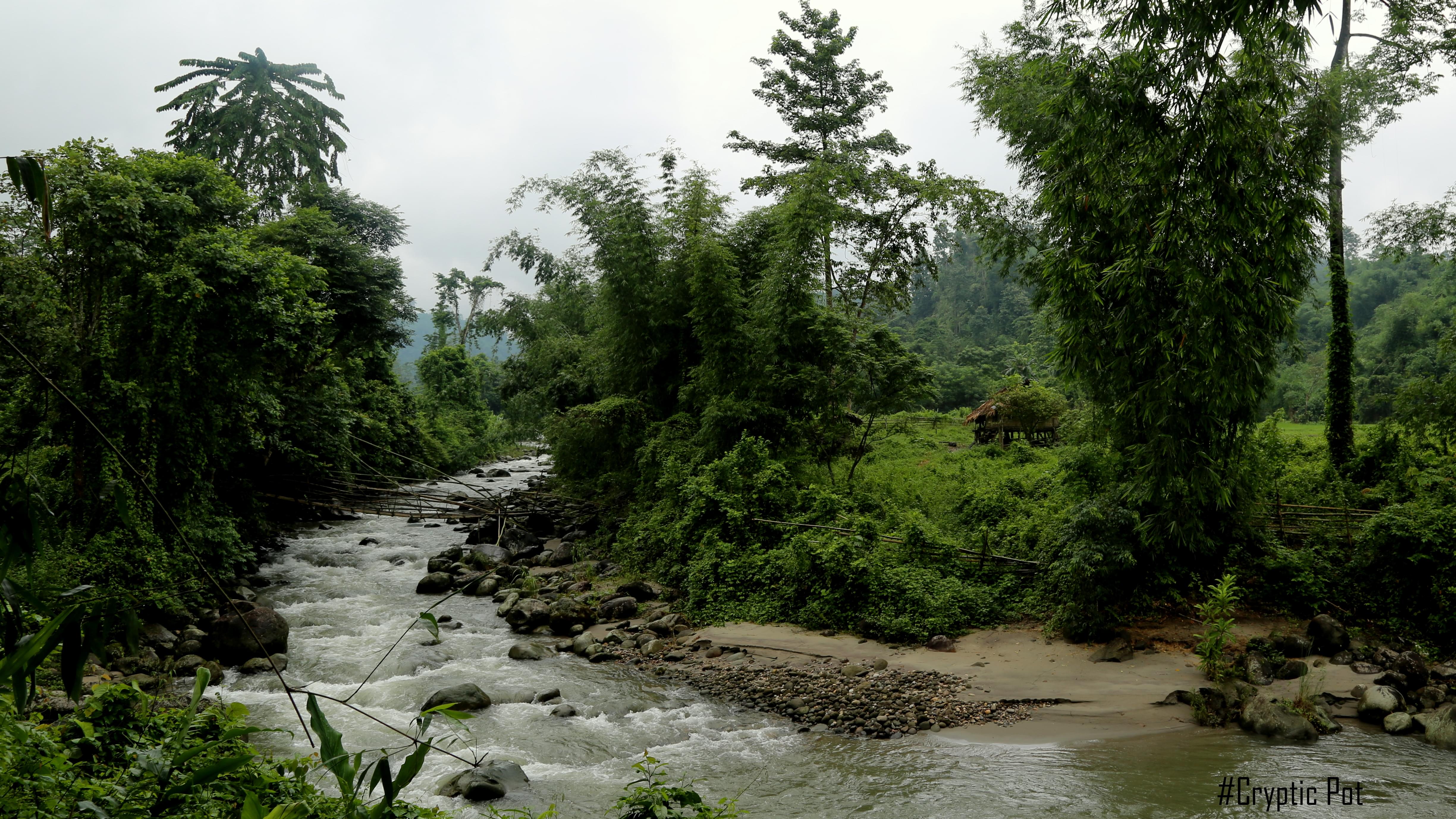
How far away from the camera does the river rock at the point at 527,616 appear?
11.2 m

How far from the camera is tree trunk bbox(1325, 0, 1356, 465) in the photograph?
37.0 feet

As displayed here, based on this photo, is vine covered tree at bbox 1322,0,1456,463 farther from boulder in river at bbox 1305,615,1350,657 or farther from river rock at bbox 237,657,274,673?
river rock at bbox 237,657,274,673

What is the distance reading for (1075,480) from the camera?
9664 mm

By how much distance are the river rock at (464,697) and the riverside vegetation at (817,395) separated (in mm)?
2435

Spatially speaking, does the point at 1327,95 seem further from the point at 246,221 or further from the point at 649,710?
the point at 246,221

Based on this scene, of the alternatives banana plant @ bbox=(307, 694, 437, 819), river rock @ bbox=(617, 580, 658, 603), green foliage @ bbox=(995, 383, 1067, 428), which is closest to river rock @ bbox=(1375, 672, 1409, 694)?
banana plant @ bbox=(307, 694, 437, 819)

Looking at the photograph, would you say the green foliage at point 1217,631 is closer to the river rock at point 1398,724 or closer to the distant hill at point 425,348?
the river rock at point 1398,724

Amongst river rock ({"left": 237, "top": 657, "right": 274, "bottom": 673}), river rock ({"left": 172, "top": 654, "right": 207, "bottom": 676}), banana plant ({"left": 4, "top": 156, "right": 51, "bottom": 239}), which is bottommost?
river rock ({"left": 237, "top": 657, "right": 274, "bottom": 673})

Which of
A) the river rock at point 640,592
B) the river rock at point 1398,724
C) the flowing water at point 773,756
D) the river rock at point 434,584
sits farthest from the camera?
the river rock at point 434,584

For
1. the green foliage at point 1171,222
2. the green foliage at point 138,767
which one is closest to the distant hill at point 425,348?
the green foliage at point 1171,222

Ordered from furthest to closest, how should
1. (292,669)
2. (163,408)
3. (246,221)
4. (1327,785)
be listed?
(246,221), (163,408), (292,669), (1327,785)

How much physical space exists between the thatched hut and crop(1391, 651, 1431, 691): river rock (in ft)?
43.2

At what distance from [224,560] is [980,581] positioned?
10.4 metres

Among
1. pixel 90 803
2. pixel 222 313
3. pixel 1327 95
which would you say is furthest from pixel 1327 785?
pixel 222 313
